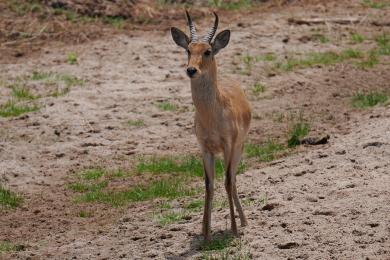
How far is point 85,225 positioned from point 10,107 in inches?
175

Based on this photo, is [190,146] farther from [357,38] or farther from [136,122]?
[357,38]

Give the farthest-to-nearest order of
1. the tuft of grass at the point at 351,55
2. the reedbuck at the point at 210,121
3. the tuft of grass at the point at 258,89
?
the tuft of grass at the point at 351,55 < the tuft of grass at the point at 258,89 < the reedbuck at the point at 210,121

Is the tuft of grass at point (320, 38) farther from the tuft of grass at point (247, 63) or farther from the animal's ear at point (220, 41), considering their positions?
the animal's ear at point (220, 41)

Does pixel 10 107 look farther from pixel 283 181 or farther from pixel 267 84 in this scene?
pixel 283 181

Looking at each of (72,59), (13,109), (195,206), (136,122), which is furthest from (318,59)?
(195,206)

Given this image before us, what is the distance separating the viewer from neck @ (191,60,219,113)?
10281 millimetres

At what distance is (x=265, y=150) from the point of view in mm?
13531

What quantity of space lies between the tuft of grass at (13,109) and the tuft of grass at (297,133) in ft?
13.1

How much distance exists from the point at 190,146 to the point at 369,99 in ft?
9.41

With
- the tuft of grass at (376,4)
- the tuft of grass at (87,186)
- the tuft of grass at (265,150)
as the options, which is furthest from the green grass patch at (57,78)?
the tuft of grass at (376,4)

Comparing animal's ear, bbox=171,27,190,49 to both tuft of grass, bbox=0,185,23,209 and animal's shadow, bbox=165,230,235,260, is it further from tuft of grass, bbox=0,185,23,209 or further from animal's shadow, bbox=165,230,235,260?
tuft of grass, bbox=0,185,23,209

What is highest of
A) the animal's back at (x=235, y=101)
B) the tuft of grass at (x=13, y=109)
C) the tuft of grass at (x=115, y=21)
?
the animal's back at (x=235, y=101)

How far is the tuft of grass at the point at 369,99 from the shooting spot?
587 inches

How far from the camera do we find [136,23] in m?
19.5
